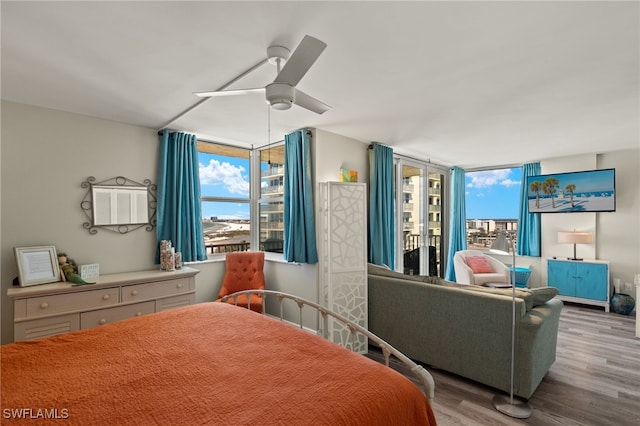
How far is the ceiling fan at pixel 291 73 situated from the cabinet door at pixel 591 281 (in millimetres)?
5437

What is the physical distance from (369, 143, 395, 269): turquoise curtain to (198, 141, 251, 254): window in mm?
1845

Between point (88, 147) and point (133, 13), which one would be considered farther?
point (88, 147)

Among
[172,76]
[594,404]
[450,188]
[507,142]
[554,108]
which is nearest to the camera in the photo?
[172,76]

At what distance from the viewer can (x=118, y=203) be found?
332 cm

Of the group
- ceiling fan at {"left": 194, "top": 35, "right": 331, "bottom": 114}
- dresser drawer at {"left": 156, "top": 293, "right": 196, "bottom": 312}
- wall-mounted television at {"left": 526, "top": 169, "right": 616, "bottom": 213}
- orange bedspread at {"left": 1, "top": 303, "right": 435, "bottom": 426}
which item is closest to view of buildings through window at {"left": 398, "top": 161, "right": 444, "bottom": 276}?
wall-mounted television at {"left": 526, "top": 169, "right": 616, "bottom": 213}

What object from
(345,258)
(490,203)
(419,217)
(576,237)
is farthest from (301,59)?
(490,203)

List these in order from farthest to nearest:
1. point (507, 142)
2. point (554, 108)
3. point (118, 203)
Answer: point (507, 142) < point (118, 203) < point (554, 108)

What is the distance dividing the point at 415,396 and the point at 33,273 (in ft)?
10.5

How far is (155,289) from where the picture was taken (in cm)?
318

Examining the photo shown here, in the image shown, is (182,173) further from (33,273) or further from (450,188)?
(450,188)

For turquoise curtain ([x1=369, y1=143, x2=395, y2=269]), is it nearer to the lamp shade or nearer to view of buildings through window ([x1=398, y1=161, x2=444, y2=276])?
view of buildings through window ([x1=398, y1=161, x2=444, y2=276])

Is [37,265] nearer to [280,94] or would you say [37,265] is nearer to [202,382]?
[202,382]

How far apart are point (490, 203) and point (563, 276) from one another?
6.58ft

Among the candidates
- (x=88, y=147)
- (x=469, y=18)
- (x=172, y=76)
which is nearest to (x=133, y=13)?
(x=172, y=76)
